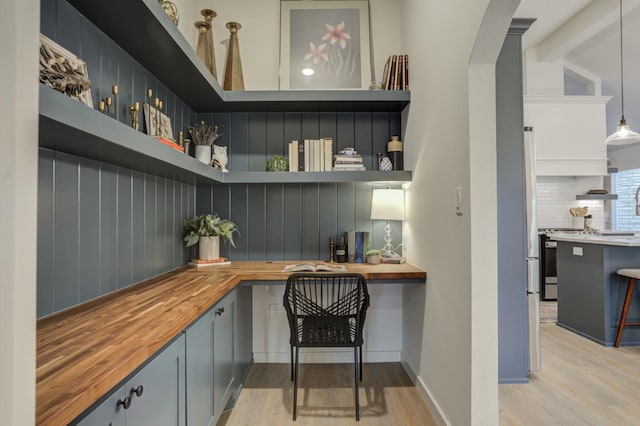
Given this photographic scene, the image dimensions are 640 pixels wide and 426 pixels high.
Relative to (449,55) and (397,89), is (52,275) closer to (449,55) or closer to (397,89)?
(449,55)

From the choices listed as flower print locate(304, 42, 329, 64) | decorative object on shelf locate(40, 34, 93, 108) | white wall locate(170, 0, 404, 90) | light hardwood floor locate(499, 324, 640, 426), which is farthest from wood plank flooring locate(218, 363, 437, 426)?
flower print locate(304, 42, 329, 64)

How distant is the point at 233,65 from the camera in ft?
9.21

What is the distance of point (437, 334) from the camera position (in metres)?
2.06

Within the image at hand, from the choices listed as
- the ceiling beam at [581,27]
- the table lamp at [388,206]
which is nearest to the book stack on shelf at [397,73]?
the table lamp at [388,206]

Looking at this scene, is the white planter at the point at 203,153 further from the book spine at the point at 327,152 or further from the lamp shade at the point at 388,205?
the lamp shade at the point at 388,205

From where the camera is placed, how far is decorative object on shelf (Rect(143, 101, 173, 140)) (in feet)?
6.54

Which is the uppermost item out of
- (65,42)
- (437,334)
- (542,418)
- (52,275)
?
(65,42)

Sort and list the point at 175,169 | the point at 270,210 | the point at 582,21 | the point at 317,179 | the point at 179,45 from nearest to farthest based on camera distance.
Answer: the point at 179,45 → the point at 175,169 → the point at 317,179 → the point at 270,210 → the point at 582,21

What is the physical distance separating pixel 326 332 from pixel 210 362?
76 cm

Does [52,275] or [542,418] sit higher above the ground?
[52,275]

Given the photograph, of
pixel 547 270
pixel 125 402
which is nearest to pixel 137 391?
pixel 125 402

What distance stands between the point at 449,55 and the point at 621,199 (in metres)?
7.33

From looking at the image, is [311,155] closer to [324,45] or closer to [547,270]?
[324,45]

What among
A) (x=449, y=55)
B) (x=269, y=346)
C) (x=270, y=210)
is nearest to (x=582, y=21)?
(x=449, y=55)
